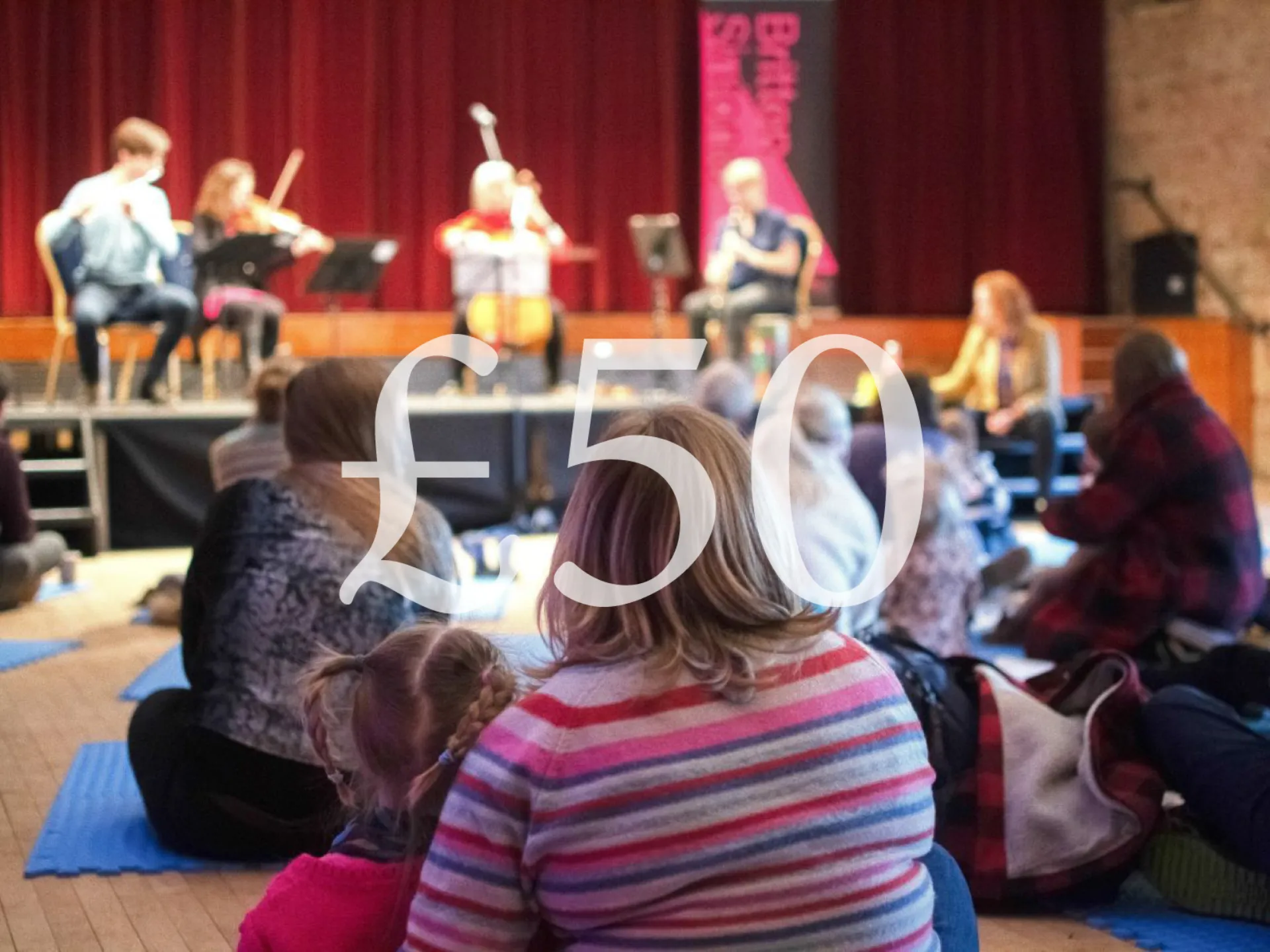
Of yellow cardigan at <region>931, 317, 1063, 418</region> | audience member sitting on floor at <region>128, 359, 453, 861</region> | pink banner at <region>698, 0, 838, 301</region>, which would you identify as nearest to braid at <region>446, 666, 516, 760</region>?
audience member sitting on floor at <region>128, 359, 453, 861</region>

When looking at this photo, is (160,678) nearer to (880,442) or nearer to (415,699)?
(880,442)

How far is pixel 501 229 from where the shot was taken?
774 centimetres

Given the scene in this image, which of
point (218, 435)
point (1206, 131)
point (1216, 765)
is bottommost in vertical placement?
point (1216, 765)

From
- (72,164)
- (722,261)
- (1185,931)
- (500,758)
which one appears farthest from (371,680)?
(72,164)

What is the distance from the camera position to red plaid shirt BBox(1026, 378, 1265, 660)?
3402 mm

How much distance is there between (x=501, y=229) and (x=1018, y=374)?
8.20ft

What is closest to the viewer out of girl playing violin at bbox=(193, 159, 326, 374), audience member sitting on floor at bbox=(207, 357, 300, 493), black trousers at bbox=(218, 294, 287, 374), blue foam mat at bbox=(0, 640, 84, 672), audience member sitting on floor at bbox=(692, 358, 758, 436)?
audience member sitting on floor at bbox=(207, 357, 300, 493)

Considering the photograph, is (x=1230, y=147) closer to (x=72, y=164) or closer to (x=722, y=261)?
(x=722, y=261)

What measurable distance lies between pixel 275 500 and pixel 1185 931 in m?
1.40

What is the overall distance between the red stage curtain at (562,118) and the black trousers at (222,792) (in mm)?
6662

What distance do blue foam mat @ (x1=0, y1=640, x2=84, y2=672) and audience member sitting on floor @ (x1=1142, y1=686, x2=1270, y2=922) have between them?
2888 millimetres

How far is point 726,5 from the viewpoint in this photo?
351 inches

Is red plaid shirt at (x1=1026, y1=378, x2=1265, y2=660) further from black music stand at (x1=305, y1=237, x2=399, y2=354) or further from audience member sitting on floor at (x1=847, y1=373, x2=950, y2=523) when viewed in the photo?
black music stand at (x1=305, y1=237, x2=399, y2=354)

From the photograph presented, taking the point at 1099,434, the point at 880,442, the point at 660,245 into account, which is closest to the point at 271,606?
the point at 880,442
